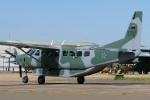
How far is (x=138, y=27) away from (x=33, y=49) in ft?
31.5

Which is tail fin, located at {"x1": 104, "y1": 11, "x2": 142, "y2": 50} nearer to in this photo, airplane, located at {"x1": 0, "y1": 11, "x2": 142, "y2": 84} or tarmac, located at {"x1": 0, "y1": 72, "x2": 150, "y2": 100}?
airplane, located at {"x1": 0, "y1": 11, "x2": 142, "y2": 84}

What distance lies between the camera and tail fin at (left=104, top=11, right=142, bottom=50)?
1187 inches


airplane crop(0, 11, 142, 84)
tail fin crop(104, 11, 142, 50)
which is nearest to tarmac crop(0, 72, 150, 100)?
airplane crop(0, 11, 142, 84)

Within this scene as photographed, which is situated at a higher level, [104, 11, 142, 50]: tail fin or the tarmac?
[104, 11, 142, 50]: tail fin

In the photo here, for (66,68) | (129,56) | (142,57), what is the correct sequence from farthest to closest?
(142,57), (66,68), (129,56)

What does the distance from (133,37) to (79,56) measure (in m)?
4.75

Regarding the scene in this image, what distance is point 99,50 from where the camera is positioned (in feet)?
101

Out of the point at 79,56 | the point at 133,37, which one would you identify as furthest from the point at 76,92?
the point at 79,56

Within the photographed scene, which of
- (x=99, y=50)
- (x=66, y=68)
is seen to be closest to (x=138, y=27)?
(x=99, y=50)

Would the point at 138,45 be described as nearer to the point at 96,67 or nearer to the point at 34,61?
the point at 96,67

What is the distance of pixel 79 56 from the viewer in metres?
32.0

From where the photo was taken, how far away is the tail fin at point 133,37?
98.9 feet

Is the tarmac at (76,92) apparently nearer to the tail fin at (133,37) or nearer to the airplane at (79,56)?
the airplane at (79,56)

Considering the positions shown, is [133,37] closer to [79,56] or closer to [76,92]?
[79,56]
